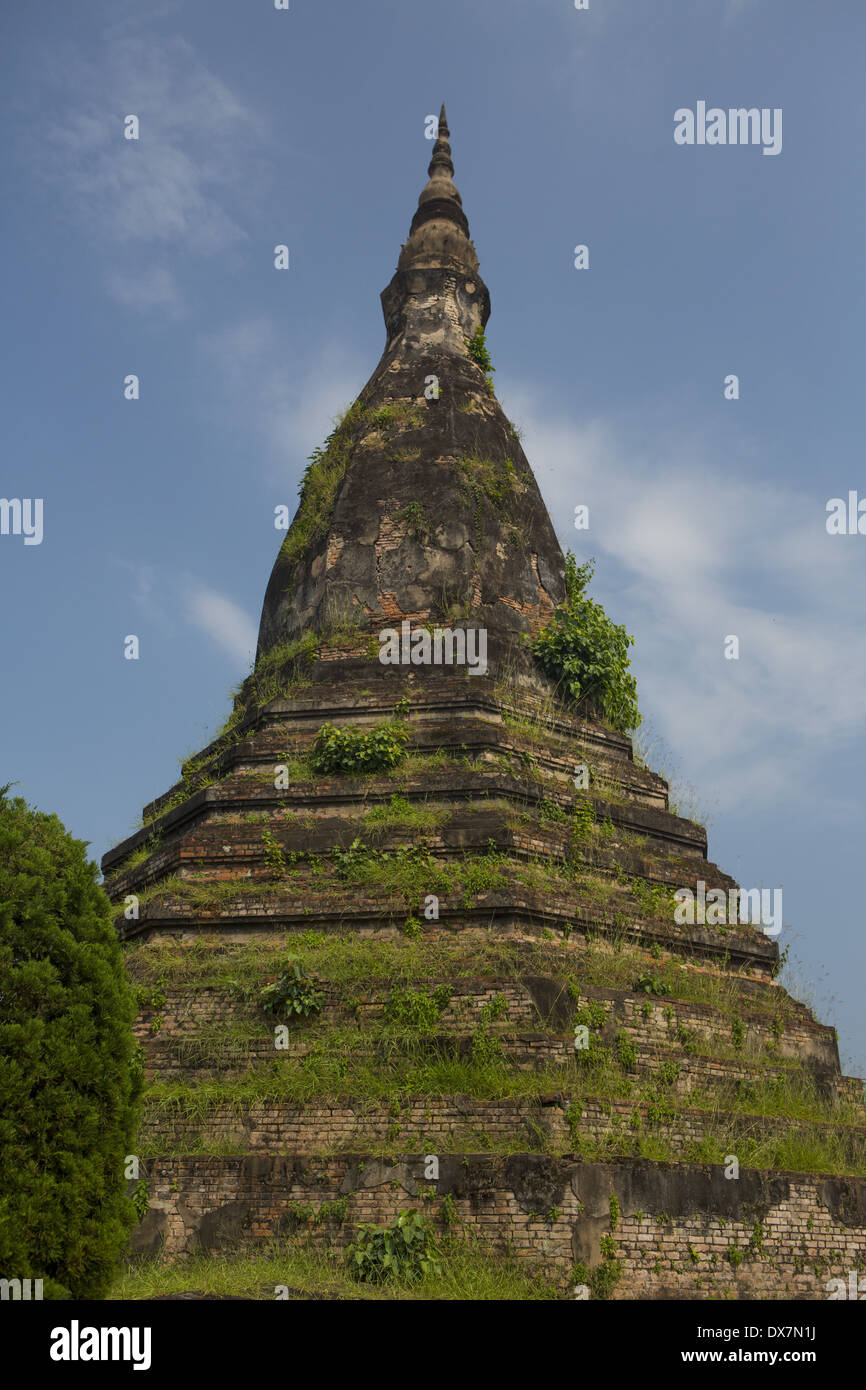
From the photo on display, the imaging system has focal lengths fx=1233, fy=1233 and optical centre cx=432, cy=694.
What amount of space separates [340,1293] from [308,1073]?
6.94 ft

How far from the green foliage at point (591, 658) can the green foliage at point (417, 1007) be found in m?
5.13

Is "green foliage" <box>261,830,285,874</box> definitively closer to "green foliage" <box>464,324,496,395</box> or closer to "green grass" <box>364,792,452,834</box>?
"green grass" <box>364,792,452,834</box>

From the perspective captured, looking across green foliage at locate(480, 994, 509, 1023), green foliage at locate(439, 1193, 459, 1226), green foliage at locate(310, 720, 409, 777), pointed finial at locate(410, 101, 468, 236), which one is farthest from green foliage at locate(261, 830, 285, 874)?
pointed finial at locate(410, 101, 468, 236)

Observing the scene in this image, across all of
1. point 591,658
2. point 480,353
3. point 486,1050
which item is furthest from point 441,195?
point 486,1050

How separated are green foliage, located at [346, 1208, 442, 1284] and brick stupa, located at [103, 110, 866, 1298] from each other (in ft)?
0.78

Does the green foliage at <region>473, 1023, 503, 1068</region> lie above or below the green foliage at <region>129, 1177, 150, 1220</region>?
above

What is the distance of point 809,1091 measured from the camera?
37.0ft

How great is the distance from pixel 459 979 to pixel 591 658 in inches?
217

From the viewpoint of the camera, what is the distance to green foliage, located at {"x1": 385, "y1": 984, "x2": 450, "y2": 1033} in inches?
389

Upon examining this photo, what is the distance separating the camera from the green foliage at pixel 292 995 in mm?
10141

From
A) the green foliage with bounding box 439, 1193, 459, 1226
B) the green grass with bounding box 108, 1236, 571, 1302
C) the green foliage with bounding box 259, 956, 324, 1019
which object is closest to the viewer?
the green grass with bounding box 108, 1236, 571, 1302
